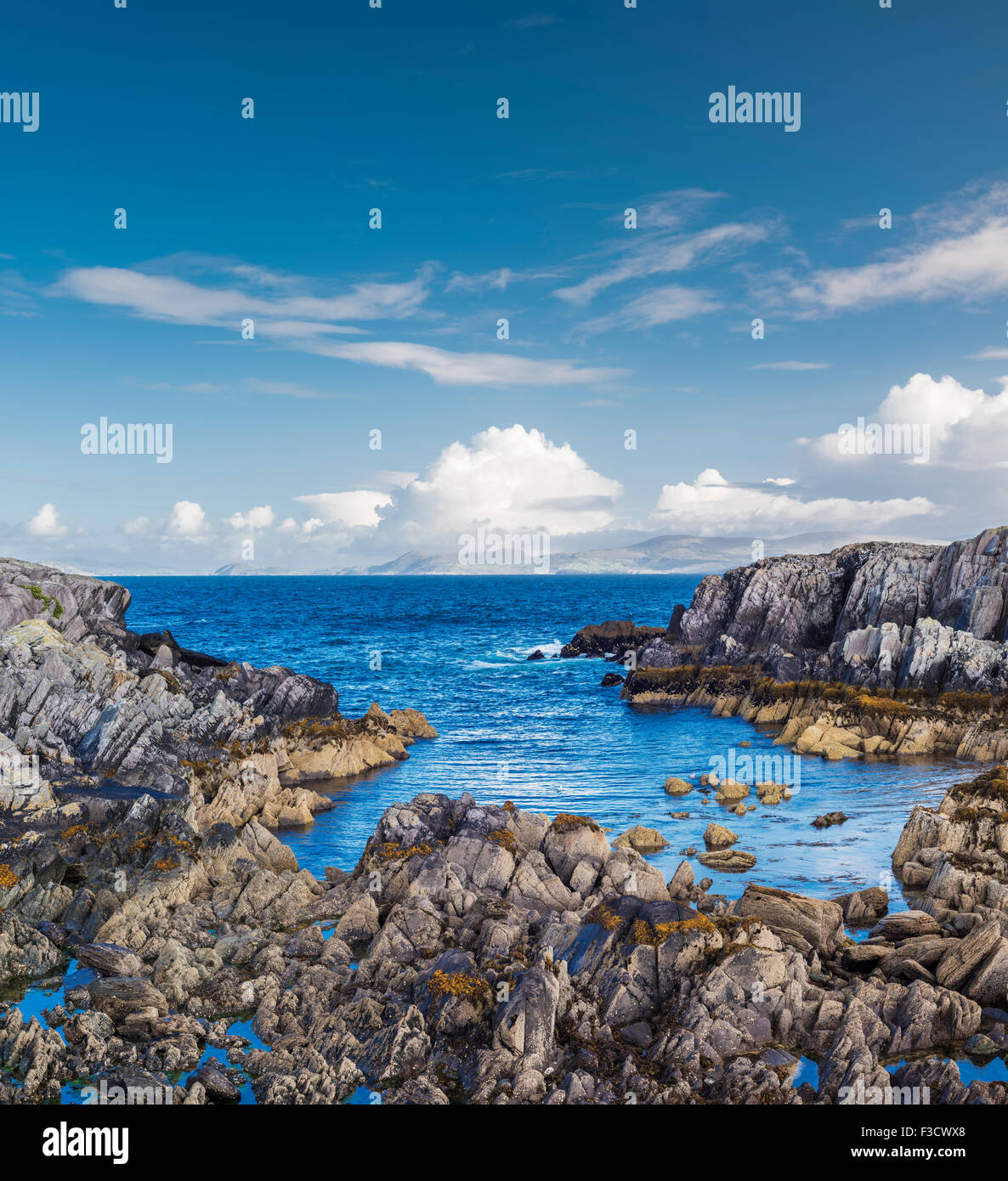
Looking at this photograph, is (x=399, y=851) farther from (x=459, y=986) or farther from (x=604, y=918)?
(x=459, y=986)

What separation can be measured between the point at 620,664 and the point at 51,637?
197 feet

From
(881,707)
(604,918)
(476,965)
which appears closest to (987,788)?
(604,918)

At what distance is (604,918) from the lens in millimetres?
22031

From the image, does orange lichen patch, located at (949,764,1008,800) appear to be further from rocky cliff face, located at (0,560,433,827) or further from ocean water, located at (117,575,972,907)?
rocky cliff face, located at (0,560,433,827)

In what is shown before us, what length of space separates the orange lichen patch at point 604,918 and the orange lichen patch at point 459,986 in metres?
3.48

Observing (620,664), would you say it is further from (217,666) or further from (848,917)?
(848,917)

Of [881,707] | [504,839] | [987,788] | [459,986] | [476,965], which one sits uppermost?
[987,788]

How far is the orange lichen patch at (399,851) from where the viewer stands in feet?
96.9

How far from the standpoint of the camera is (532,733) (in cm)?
6369

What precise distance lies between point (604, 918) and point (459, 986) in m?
4.30

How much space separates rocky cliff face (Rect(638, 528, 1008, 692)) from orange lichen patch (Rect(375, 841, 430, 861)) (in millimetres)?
43680

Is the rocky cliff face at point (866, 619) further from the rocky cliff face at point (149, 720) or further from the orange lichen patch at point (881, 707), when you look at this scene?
the rocky cliff face at point (149, 720)
